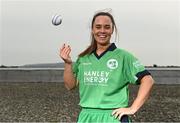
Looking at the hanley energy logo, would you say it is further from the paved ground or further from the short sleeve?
the paved ground

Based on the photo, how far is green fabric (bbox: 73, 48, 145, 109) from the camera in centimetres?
303

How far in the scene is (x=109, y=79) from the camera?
120 inches

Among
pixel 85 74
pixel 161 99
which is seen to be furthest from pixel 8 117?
pixel 85 74

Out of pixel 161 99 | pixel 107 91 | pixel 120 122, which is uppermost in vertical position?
pixel 107 91

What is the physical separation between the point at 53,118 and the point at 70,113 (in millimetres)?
1043

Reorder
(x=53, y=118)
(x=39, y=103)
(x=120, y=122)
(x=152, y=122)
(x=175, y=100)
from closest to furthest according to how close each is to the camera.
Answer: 1. (x=120, y=122)
2. (x=152, y=122)
3. (x=53, y=118)
4. (x=39, y=103)
5. (x=175, y=100)

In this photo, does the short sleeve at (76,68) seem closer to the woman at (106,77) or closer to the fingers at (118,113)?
the woman at (106,77)

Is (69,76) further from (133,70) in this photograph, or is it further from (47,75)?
(47,75)

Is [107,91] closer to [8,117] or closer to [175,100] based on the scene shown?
[8,117]

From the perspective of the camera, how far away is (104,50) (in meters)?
3.12

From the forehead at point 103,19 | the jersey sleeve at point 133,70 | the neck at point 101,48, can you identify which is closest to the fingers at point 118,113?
the jersey sleeve at point 133,70

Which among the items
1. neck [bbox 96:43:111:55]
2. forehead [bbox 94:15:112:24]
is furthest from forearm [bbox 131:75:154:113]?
forehead [bbox 94:15:112:24]

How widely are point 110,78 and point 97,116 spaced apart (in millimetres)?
260

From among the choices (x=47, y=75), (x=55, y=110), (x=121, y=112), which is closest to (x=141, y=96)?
(x=121, y=112)
